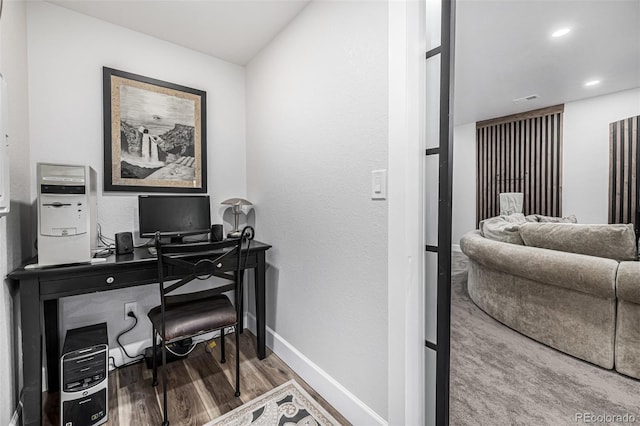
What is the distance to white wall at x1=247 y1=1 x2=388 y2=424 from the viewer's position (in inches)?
51.6

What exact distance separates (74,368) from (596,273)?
3.07 meters

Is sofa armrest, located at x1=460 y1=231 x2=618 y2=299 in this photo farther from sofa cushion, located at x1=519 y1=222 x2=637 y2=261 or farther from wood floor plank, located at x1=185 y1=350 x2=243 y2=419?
wood floor plank, located at x1=185 y1=350 x2=243 y2=419

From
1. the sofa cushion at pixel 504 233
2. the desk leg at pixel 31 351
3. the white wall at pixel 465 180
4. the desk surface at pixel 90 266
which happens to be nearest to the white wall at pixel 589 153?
the white wall at pixel 465 180

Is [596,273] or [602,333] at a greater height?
[596,273]

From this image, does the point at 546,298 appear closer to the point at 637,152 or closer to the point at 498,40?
the point at 498,40

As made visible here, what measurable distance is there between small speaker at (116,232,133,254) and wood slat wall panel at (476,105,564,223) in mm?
6259

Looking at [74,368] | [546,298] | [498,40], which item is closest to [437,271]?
[546,298]

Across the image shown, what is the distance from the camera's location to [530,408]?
58.8 inches

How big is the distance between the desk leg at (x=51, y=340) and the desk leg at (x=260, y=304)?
1.22 meters

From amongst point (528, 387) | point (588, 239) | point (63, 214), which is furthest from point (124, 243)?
point (588, 239)

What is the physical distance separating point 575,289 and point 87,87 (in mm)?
3661

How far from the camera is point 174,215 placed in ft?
6.78

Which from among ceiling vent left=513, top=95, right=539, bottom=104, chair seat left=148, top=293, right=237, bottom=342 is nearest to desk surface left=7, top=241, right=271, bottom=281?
chair seat left=148, top=293, right=237, bottom=342

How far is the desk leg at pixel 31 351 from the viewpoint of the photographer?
127 cm
